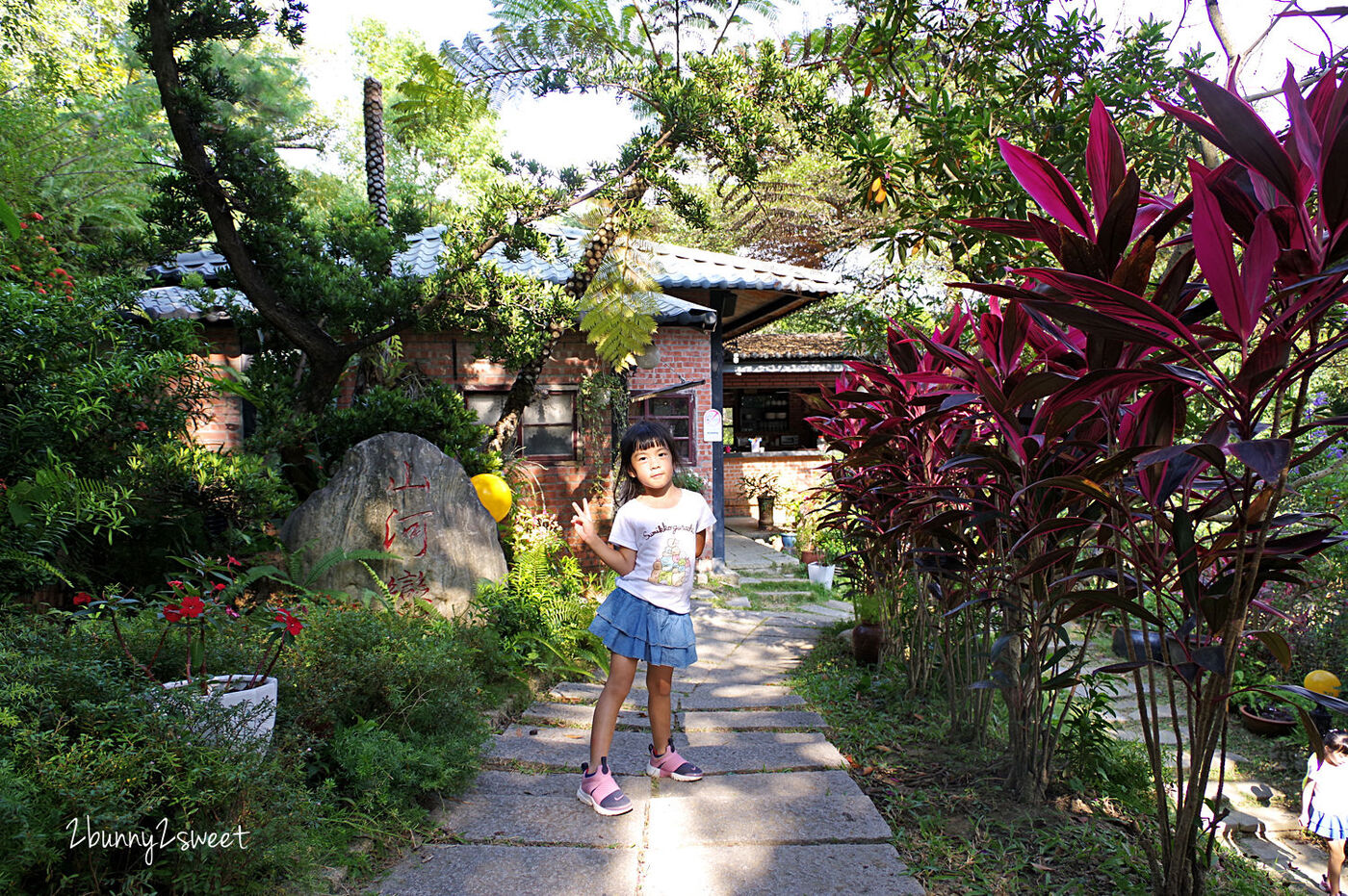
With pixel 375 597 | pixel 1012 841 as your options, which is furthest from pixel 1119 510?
pixel 375 597

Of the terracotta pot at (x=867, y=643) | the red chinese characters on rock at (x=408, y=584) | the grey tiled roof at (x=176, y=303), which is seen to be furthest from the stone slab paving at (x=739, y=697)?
the grey tiled roof at (x=176, y=303)

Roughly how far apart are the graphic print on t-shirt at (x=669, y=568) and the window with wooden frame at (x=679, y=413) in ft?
21.1

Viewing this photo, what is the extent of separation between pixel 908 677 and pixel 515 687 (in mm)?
2252

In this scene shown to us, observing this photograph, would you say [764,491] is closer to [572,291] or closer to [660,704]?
[572,291]

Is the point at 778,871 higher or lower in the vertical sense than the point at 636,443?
lower

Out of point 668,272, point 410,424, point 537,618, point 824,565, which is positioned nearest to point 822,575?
point 824,565

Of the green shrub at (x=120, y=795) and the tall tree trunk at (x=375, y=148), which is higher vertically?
the tall tree trunk at (x=375, y=148)

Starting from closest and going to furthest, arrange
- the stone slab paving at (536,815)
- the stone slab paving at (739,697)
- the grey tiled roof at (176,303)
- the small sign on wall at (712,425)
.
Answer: the stone slab paving at (536,815) → the stone slab paving at (739,697) → the grey tiled roof at (176,303) → the small sign on wall at (712,425)

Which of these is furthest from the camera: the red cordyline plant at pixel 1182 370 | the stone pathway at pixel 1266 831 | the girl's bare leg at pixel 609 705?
the stone pathway at pixel 1266 831

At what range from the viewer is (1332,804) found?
10.9 feet

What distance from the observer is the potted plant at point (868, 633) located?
498cm

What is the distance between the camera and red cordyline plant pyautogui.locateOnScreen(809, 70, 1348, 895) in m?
1.48

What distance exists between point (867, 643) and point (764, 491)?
810cm

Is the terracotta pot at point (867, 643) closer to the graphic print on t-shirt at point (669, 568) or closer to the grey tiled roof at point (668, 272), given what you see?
the graphic print on t-shirt at point (669, 568)
